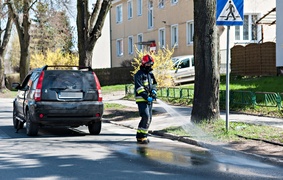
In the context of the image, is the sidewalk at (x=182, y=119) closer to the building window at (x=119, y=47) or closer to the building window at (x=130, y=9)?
the building window at (x=130, y=9)

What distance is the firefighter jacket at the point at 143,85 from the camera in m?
10.5

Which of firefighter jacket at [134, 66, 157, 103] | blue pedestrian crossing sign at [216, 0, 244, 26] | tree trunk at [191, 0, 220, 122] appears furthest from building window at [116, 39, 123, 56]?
firefighter jacket at [134, 66, 157, 103]

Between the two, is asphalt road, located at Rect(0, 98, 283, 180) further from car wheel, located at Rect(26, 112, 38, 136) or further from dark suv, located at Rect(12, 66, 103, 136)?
dark suv, located at Rect(12, 66, 103, 136)

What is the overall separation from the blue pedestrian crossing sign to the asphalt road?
9.11 ft

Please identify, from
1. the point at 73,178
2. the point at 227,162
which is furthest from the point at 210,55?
the point at 73,178

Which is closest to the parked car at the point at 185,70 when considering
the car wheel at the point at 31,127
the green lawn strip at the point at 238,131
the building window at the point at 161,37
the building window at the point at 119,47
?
the building window at the point at 161,37

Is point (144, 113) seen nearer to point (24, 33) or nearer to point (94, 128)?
point (94, 128)

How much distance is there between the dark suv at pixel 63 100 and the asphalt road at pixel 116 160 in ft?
1.47

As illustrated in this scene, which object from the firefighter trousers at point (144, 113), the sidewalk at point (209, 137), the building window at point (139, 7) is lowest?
the sidewalk at point (209, 137)

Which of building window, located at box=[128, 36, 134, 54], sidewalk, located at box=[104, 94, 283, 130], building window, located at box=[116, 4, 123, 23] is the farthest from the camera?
building window, located at box=[116, 4, 123, 23]

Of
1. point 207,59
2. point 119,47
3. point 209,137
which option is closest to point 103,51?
point 119,47

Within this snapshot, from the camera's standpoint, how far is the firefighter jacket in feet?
34.6

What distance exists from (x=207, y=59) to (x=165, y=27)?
86.3ft

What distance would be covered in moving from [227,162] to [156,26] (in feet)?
104
